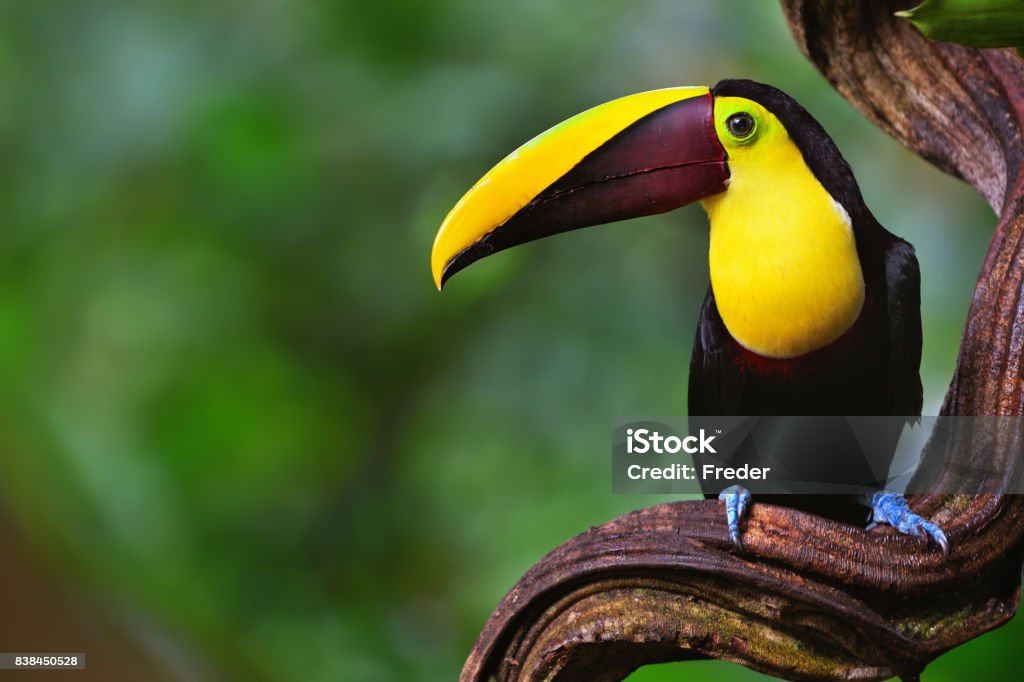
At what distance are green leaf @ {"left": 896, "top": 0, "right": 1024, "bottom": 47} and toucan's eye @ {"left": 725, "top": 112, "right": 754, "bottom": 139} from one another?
0.30 m

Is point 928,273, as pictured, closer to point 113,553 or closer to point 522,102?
point 522,102

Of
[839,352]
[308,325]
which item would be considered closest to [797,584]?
[839,352]

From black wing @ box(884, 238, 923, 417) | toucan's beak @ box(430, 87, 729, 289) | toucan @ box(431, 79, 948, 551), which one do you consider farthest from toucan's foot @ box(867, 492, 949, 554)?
toucan's beak @ box(430, 87, 729, 289)

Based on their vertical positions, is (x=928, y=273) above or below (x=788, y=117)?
above

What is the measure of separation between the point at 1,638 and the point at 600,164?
5.79 ft

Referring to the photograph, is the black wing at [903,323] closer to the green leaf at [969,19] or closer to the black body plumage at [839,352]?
the black body plumage at [839,352]

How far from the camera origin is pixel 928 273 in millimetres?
1986

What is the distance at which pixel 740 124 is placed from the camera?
1.20 meters

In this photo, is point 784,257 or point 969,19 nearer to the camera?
Answer: point 969,19

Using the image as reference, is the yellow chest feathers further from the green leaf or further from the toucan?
the green leaf

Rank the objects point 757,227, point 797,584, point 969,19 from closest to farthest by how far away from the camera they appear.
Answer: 1. point 969,19
2. point 797,584
3. point 757,227

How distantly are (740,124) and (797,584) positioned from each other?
1.72 ft

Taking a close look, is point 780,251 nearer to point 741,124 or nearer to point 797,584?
point 741,124

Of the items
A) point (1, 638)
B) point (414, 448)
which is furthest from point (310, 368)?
point (1, 638)
